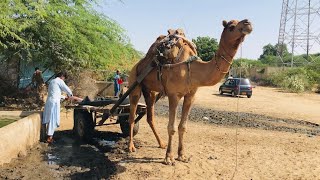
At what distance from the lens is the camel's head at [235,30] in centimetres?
664

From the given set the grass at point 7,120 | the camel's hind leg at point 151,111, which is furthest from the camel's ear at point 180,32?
the grass at point 7,120

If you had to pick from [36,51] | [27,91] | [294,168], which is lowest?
[294,168]

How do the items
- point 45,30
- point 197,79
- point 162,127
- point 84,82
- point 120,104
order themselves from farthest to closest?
point 84,82
point 45,30
point 162,127
point 120,104
point 197,79

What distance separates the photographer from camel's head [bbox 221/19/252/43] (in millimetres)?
6645

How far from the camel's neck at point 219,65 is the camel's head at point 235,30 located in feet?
0.36

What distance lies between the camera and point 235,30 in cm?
684

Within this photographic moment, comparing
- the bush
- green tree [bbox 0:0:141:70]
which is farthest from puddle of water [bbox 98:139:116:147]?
the bush

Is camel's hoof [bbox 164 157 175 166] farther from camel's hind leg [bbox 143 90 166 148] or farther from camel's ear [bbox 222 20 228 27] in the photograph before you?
camel's ear [bbox 222 20 228 27]

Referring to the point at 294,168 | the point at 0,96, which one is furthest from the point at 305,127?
the point at 0,96

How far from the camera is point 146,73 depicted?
8.41m

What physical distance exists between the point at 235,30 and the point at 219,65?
28.3 inches

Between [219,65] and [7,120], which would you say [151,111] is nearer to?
[219,65]

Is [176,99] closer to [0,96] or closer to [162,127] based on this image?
[162,127]

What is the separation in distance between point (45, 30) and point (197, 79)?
8423mm
